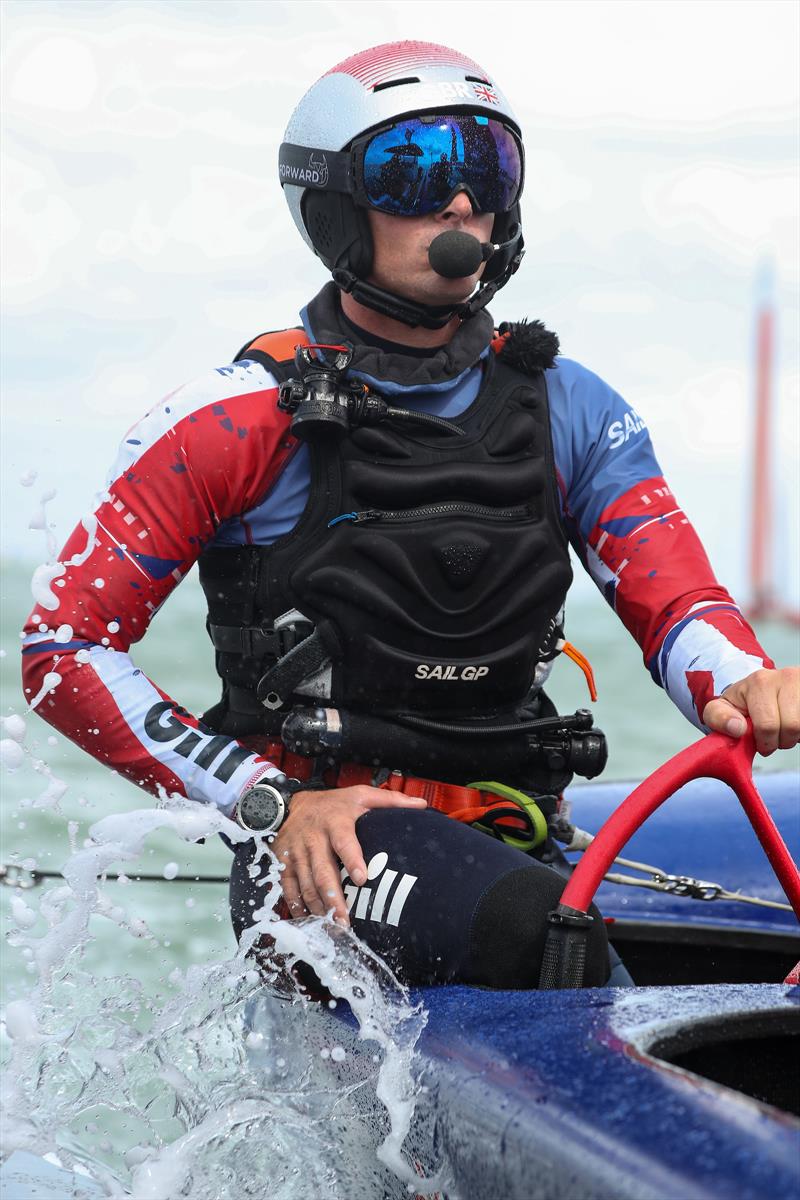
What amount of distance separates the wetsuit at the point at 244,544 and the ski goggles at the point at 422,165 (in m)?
0.21

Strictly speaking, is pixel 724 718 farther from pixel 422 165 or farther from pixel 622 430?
pixel 422 165

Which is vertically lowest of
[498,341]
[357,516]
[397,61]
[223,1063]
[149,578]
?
[223,1063]

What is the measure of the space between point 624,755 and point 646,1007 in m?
8.22

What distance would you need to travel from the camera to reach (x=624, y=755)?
9.46m

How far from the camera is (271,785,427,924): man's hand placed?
1.74 metres

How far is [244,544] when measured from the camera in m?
2.07

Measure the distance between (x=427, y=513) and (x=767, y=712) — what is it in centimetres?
55

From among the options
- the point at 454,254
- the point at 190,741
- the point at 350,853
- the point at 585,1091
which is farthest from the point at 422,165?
the point at 585,1091

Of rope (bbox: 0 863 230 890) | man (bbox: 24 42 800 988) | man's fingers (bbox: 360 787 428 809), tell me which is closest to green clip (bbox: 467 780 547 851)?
man (bbox: 24 42 800 988)

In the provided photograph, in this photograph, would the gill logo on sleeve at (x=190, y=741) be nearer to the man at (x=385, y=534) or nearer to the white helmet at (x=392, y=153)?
the man at (x=385, y=534)

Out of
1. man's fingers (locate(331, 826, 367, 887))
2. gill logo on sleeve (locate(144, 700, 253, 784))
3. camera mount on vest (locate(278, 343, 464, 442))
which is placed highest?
camera mount on vest (locate(278, 343, 464, 442))

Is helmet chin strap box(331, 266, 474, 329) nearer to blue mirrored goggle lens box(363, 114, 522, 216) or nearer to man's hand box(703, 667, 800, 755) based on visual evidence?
blue mirrored goggle lens box(363, 114, 522, 216)

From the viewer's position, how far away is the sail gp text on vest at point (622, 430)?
222cm

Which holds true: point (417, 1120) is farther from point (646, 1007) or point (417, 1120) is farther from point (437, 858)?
point (437, 858)
